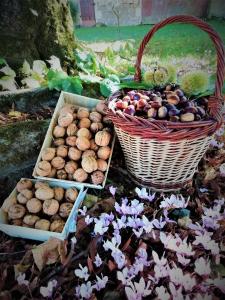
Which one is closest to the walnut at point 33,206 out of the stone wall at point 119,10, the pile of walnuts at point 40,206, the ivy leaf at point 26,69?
the pile of walnuts at point 40,206

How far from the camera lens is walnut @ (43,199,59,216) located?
1.24 metres

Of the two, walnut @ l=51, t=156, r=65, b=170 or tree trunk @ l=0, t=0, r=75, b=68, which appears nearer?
walnut @ l=51, t=156, r=65, b=170

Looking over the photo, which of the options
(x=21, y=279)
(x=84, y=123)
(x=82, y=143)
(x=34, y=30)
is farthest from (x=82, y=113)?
(x=34, y=30)

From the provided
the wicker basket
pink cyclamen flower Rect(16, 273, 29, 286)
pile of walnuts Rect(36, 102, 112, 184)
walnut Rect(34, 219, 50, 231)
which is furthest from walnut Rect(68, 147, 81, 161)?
pink cyclamen flower Rect(16, 273, 29, 286)

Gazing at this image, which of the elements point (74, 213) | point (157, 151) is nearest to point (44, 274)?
point (74, 213)

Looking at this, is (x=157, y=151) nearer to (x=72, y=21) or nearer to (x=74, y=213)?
(x=74, y=213)

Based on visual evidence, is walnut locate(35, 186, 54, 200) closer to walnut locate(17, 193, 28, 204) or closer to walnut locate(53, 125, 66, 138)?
walnut locate(17, 193, 28, 204)

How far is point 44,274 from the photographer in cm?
112

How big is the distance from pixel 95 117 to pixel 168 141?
0.42 meters

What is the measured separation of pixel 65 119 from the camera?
1.41 metres

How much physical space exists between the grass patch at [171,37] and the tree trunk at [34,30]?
0.24 m

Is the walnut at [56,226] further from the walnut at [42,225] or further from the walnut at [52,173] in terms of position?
the walnut at [52,173]

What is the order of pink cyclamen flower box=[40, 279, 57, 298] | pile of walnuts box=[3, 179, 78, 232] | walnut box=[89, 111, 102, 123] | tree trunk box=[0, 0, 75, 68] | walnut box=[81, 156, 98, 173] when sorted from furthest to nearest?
tree trunk box=[0, 0, 75, 68], walnut box=[89, 111, 102, 123], walnut box=[81, 156, 98, 173], pile of walnuts box=[3, 179, 78, 232], pink cyclamen flower box=[40, 279, 57, 298]

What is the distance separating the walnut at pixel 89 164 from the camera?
1331 mm
